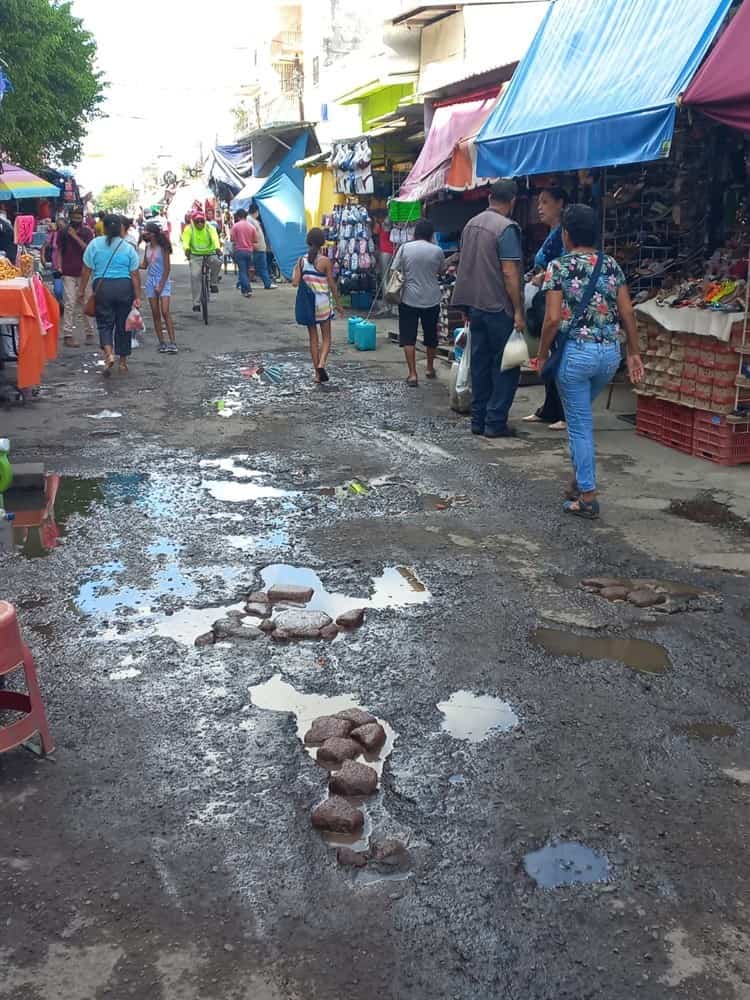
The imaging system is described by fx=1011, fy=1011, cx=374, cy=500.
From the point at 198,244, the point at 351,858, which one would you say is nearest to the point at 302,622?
the point at 351,858

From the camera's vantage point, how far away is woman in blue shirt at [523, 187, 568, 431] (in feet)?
28.0

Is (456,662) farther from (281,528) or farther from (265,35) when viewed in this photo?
(265,35)

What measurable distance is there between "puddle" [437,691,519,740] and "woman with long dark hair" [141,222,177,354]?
35.1 ft

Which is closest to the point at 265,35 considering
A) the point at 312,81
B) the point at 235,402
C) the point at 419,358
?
the point at 312,81

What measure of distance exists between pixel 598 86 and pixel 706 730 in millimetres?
6246

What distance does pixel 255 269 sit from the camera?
27.4 meters

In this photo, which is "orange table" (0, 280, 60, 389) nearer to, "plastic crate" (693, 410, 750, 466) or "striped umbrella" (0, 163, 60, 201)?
"plastic crate" (693, 410, 750, 466)

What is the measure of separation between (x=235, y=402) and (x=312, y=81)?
2756 centimetres

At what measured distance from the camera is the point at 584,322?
20.5 feet

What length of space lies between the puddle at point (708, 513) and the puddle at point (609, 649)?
76.1 inches

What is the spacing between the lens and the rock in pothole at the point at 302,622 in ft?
15.5

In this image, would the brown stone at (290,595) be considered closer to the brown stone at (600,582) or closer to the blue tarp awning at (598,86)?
the brown stone at (600,582)

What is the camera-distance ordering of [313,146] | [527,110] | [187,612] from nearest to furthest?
1. [187,612]
2. [527,110]
3. [313,146]

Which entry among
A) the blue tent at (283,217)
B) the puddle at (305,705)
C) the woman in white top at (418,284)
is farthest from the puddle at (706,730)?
the blue tent at (283,217)
